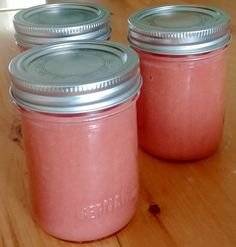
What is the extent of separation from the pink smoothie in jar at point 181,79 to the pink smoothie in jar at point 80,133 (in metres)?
0.07

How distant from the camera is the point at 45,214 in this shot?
50 centimetres

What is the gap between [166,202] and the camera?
21.5 inches

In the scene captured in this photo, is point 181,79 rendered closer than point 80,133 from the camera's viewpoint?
No

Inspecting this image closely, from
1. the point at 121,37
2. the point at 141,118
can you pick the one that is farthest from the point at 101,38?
the point at 121,37

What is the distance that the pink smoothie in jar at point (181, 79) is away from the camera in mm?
558

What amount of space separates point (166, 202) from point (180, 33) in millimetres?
178

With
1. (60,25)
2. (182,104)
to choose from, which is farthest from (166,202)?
(60,25)

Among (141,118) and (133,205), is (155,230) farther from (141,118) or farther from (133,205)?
(141,118)

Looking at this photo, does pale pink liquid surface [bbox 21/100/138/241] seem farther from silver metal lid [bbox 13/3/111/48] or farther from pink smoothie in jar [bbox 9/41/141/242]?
silver metal lid [bbox 13/3/111/48]

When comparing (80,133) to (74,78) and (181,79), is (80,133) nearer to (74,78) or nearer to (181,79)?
(74,78)

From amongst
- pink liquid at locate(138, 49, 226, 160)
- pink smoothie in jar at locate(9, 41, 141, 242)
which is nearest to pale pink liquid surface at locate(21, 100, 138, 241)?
pink smoothie in jar at locate(9, 41, 141, 242)

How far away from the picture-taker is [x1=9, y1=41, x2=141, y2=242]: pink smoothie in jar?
17.3 inches

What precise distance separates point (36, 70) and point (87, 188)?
0.39 ft

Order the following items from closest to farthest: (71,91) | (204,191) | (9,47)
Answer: (71,91), (204,191), (9,47)
